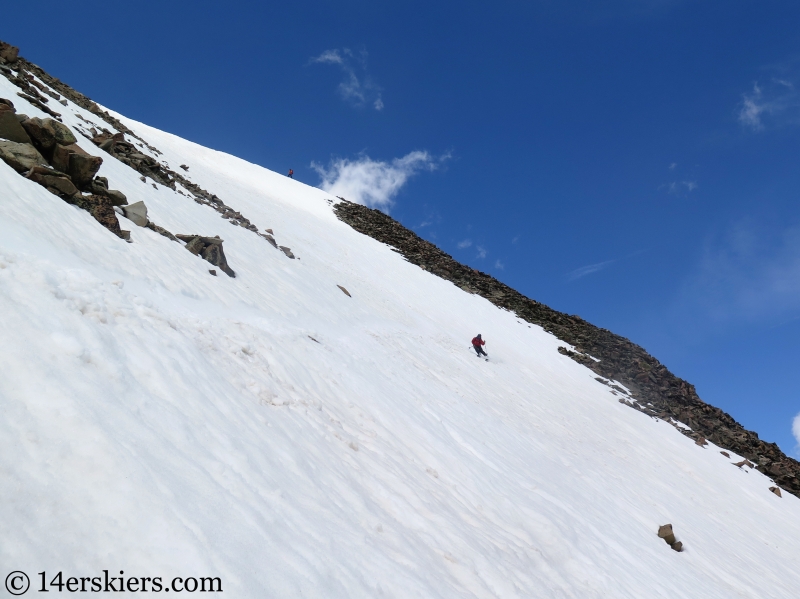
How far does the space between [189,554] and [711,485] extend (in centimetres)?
1928

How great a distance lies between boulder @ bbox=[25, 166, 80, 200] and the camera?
9055 millimetres

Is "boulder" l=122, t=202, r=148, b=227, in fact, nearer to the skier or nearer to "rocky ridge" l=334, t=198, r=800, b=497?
the skier

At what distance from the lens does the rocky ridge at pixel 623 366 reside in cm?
2341

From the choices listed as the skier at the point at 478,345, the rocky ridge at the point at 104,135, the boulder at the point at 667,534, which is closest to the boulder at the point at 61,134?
the rocky ridge at the point at 104,135

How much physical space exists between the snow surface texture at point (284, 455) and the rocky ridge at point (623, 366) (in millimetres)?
6204

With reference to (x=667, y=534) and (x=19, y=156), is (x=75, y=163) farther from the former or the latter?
(x=667, y=534)

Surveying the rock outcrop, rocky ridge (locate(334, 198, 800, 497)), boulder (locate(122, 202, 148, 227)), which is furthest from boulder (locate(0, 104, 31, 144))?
rocky ridge (locate(334, 198, 800, 497))

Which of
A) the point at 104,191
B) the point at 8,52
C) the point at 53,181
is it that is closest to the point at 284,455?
the point at 53,181

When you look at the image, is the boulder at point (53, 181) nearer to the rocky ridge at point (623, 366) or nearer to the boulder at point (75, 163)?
the boulder at point (75, 163)

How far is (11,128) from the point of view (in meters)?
9.39

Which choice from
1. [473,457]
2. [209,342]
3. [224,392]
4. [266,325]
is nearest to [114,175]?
[266,325]

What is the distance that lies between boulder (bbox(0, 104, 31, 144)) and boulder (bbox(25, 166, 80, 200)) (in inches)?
40.4

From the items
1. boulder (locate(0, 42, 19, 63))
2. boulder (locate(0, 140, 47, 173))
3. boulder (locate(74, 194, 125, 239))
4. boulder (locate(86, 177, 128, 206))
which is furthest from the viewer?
boulder (locate(0, 42, 19, 63))

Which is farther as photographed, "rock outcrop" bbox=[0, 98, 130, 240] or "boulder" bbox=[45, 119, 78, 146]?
"boulder" bbox=[45, 119, 78, 146]
